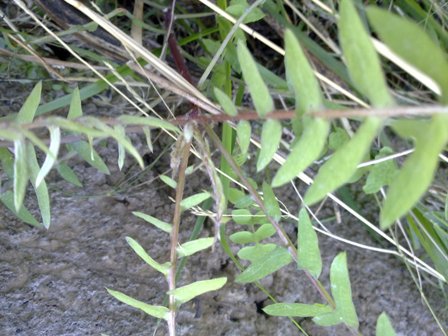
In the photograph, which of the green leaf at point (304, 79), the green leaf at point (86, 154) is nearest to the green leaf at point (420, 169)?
the green leaf at point (304, 79)

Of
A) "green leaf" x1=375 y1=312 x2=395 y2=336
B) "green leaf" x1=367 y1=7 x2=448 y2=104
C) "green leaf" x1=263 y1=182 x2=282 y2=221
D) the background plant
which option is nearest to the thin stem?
the background plant

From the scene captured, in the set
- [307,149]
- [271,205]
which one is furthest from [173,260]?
[307,149]

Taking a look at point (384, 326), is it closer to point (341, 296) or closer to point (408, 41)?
point (341, 296)

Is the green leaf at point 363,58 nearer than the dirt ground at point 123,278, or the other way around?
the green leaf at point 363,58

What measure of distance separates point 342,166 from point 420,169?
0.23 ft

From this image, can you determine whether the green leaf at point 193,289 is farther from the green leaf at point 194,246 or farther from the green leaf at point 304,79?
the green leaf at point 304,79

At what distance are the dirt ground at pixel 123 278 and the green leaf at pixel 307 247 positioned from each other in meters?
0.21

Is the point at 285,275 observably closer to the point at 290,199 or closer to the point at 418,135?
the point at 290,199

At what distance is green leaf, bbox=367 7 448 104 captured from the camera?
40 centimetres

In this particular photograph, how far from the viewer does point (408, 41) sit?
40 centimetres

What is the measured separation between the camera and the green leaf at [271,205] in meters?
0.76

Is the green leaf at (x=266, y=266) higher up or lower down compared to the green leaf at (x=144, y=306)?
higher up

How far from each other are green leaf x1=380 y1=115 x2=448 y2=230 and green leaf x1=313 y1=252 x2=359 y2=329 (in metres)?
0.23

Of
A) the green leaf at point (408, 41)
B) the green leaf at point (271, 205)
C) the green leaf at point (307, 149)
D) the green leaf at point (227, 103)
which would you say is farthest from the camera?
the green leaf at point (271, 205)
